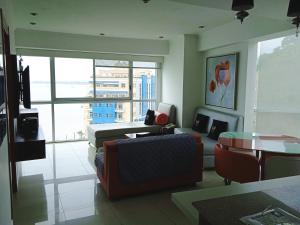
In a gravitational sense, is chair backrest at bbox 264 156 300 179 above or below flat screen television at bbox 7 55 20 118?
below

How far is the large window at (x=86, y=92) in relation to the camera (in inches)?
233

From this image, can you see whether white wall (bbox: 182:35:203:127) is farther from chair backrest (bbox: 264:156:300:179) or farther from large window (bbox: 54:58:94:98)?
chair backrest (bbox: 264:156:300:179)

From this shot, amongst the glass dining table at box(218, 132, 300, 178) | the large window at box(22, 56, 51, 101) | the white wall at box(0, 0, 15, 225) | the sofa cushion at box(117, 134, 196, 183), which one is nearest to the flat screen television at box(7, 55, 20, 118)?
the white wall at box(0, 0, 15, 225)

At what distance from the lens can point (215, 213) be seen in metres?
1.03

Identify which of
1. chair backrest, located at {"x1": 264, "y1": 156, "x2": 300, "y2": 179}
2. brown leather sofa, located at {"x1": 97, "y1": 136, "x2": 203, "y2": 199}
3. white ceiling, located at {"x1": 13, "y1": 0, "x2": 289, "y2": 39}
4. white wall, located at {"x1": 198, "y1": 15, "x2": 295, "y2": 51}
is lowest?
brown leather sofa, located at {"x1": 97, "y1": 136, "x2": 203, "y2": 199}

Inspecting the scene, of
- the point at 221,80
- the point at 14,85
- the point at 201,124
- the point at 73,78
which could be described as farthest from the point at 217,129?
the point at 73,78

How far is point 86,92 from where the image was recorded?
6348 mm

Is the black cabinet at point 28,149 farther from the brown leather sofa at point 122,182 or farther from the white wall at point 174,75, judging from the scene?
the white wall at point 174,75

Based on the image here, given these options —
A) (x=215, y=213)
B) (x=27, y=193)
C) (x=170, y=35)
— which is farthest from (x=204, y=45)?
(x=215, y=213)

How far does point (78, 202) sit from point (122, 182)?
2.02ft

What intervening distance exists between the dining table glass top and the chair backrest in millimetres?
284

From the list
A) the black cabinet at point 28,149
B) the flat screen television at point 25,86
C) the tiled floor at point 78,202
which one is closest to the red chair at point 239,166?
the tiled floor at point 78,202

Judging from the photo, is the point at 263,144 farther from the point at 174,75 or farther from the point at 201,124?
the point at 174,75

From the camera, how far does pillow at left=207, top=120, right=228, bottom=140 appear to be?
15.2 ft
